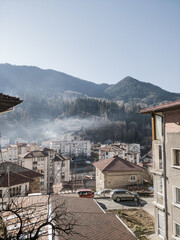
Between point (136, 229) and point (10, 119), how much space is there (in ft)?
533

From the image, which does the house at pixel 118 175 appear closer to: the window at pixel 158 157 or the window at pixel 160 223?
the window at pixel 160 223

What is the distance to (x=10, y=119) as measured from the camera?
513 ft

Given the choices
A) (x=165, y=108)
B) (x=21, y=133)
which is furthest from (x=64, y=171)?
(x=21, y=133)

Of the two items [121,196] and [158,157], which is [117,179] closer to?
[121,196]

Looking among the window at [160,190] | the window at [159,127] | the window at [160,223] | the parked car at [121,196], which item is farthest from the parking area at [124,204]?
the window at [159,127]

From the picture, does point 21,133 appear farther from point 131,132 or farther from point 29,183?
point 29,183

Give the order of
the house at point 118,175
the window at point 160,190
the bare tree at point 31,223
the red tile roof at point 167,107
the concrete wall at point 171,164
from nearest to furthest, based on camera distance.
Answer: the bare tree at point 31,223 → the red tile roof at point 167,107 → the concrete wall at point 171,164 → the window at point 160,190 → the house at point 118,175

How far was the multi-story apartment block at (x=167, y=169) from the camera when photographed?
9.15 m

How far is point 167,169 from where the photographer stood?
9719mm

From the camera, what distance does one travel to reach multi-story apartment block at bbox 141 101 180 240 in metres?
9.15

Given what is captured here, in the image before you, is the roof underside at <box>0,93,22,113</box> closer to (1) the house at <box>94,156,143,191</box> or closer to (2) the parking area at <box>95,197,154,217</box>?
(2) the parking area at <box>95,197,154,217</box>

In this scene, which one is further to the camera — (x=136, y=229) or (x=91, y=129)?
(x=91, y=129)

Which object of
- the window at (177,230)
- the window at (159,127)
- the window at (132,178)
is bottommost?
the window at (132,178)

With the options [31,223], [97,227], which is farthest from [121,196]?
[31,223]
